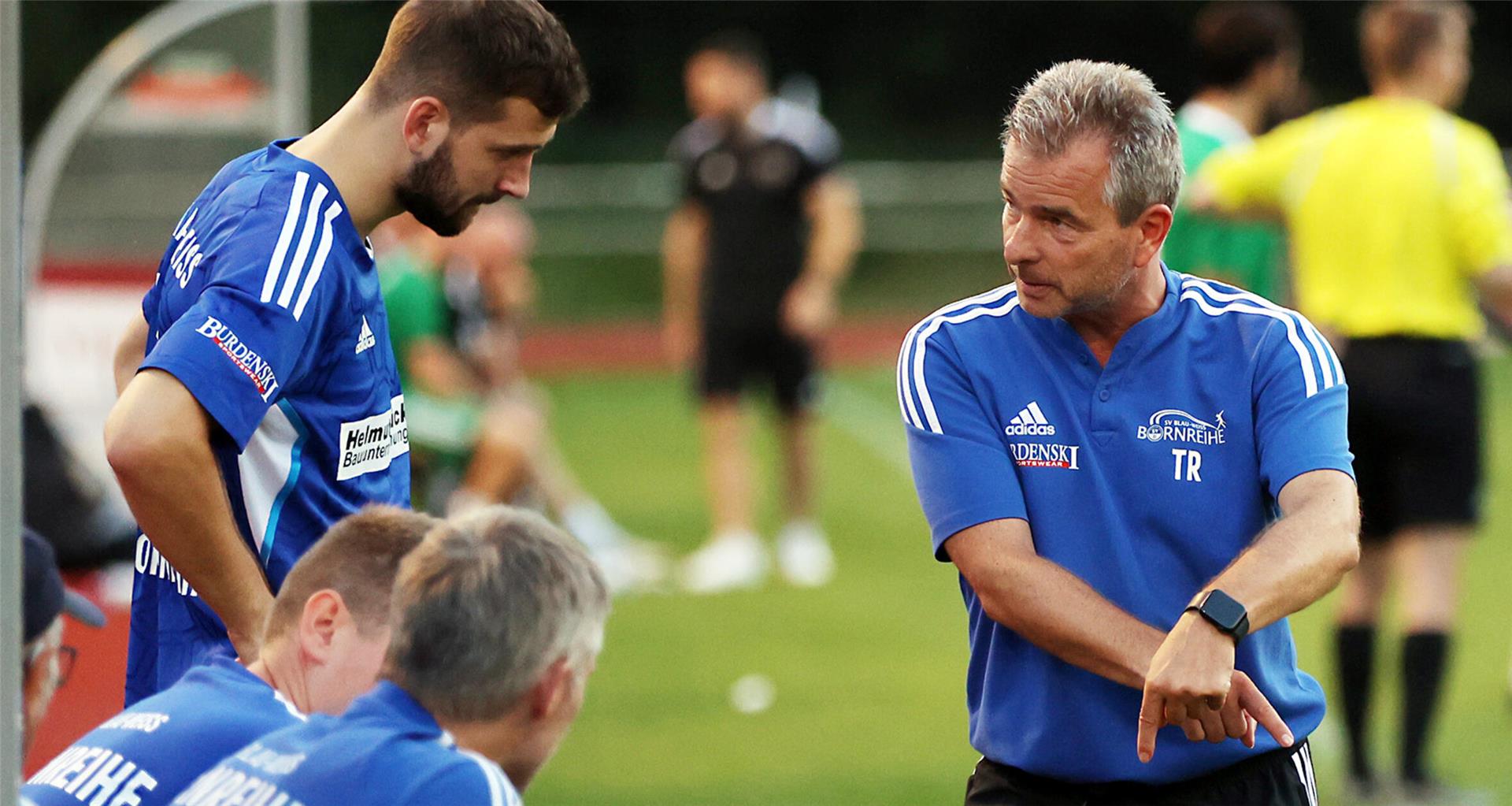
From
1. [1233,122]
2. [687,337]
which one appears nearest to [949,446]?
[1233,122]

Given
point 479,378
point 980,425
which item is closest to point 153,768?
point 980,425

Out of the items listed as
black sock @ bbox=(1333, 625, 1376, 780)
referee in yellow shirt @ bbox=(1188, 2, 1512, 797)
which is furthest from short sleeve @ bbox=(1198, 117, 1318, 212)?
black sock @ bbox=(1333, 625, 1376, 780)

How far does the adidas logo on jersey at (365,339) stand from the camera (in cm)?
296

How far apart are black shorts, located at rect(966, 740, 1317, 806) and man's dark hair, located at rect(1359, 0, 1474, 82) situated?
3.39 m

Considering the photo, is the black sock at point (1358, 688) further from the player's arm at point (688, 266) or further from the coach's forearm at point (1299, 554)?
the player's arm at point (688, 266)

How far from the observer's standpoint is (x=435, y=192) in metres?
2.96

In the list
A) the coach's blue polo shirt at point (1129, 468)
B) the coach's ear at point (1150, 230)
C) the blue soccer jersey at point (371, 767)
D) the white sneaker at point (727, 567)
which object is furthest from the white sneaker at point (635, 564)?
the blue soccer jersey at point (371, 767)

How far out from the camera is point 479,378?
9164 millimetres

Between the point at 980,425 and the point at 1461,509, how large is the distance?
3.29 meters

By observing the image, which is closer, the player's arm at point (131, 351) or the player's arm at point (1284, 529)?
the player's arm at point (1284, 529)

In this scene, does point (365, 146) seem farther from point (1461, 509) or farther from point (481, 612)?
point (1461, 509)

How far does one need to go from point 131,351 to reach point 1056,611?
1.69 meters

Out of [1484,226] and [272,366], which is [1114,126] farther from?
[1484,226]

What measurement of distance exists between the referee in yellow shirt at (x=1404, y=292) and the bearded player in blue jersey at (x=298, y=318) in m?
3.22
